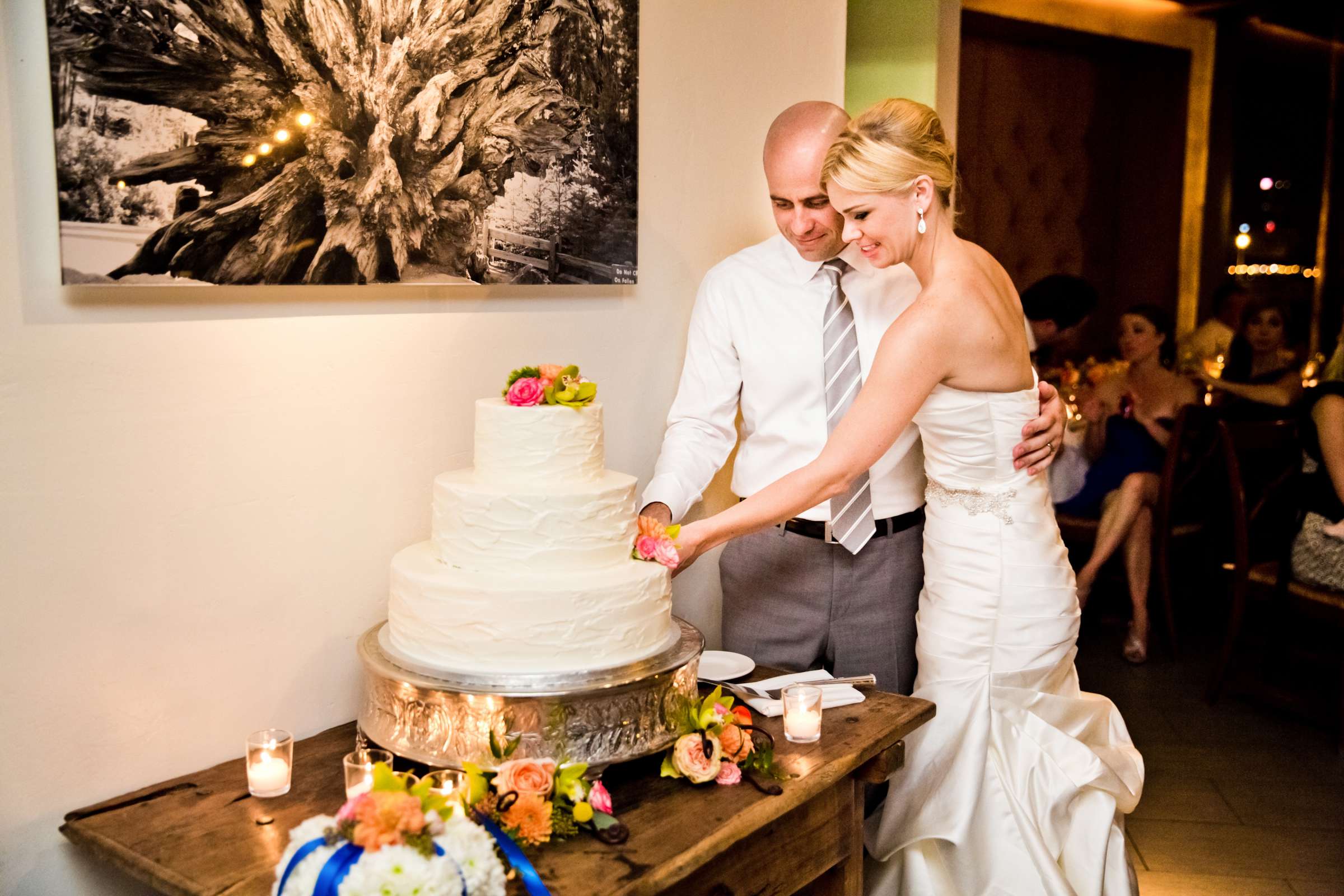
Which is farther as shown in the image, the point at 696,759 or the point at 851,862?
the point at 851,862

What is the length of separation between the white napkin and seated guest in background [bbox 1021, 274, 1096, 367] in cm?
364

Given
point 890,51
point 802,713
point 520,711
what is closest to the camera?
point 520,711

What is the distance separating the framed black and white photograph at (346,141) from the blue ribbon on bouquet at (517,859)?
3.06 ft

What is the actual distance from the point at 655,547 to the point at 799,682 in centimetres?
64

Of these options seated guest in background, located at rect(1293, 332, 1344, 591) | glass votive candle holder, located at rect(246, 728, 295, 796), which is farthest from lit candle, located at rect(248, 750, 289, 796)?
seated guest in background, located at rect(1293, 332, 1344, 591)

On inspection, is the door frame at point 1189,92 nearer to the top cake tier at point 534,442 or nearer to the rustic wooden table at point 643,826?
the rustic wooden table at point 643,826

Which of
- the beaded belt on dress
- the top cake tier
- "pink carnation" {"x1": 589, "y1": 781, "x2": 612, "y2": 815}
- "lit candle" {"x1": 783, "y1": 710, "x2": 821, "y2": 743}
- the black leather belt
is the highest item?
the top cake tier

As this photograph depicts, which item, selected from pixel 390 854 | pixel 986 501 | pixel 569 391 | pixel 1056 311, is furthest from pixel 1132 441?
pixel 390 854

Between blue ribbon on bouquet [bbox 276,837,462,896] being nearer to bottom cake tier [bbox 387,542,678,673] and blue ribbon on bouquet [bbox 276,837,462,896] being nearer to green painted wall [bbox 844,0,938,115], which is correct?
bottom cake tier [bbox 387,542,678,673]

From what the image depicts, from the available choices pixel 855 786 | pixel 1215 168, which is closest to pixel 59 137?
pixel 855 786

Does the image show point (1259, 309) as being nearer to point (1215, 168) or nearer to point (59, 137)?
point (1215, 168)

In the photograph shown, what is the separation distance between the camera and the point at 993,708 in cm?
251

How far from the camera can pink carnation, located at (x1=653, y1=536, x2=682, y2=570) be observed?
1.98m

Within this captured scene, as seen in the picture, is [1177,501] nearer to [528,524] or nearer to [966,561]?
[966,561]
